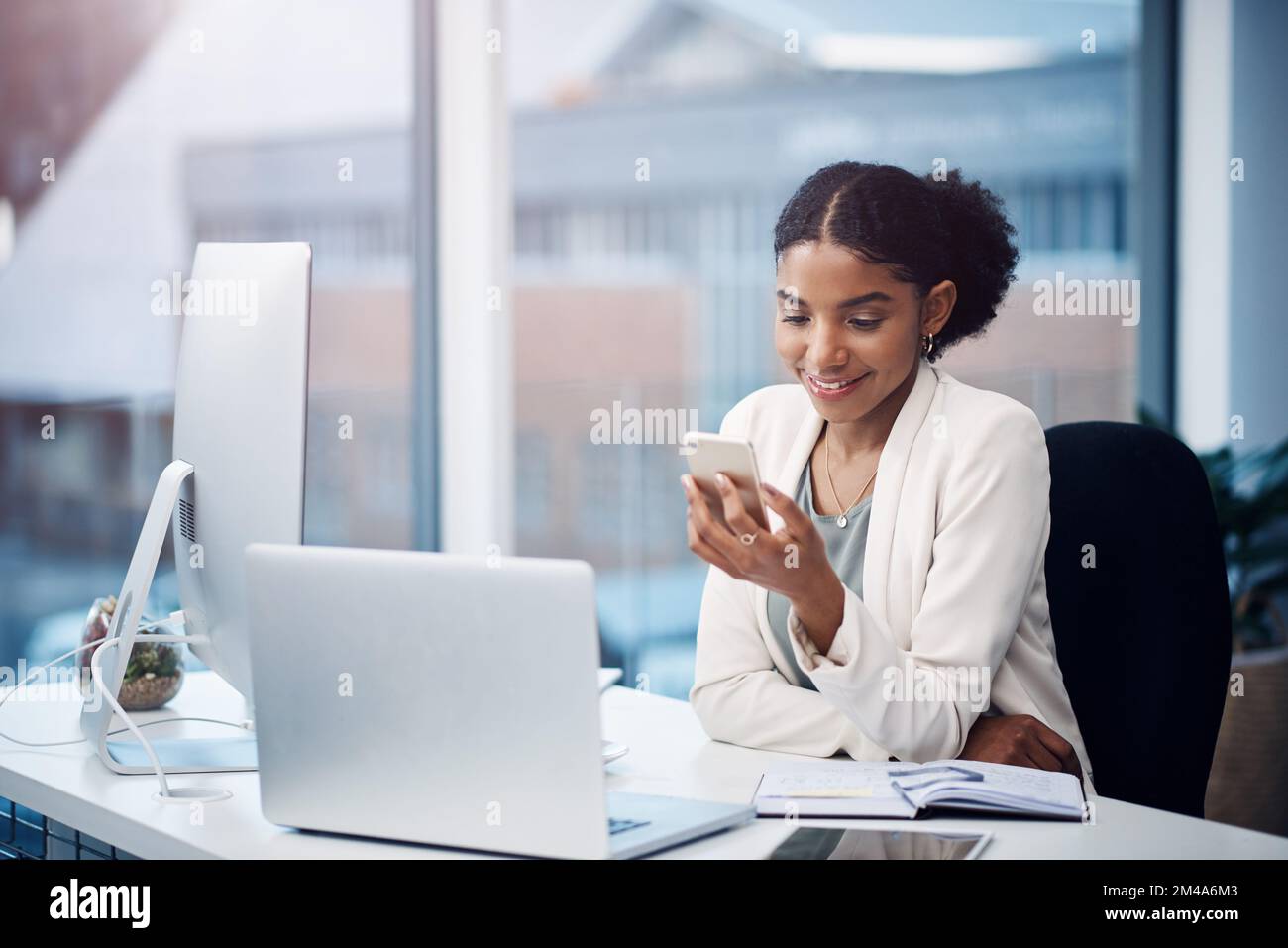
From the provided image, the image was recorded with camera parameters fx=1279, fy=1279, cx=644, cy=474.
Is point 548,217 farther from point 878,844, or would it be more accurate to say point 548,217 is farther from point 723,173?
point 878,844

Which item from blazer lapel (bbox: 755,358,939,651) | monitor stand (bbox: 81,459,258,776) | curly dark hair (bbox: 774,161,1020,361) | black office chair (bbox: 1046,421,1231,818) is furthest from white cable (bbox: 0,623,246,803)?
black office chair (bbox: 1046,421,1231,818)

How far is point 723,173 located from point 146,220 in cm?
177

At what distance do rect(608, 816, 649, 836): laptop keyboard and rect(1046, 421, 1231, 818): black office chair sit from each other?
737 millimetres

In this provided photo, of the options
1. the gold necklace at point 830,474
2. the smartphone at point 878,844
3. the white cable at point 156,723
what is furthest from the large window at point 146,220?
the smartphone at point 878,844

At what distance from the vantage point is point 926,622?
1.47m

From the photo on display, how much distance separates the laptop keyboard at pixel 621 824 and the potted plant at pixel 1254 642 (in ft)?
6.21

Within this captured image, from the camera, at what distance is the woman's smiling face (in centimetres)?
157

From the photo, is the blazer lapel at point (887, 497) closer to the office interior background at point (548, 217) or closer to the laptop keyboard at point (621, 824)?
the laptop keyboard at point (621, 824)

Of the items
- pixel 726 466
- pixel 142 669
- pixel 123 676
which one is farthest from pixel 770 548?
pixel 142 669

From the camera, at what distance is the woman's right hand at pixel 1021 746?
1.40 metres

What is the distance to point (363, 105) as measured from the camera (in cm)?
331
